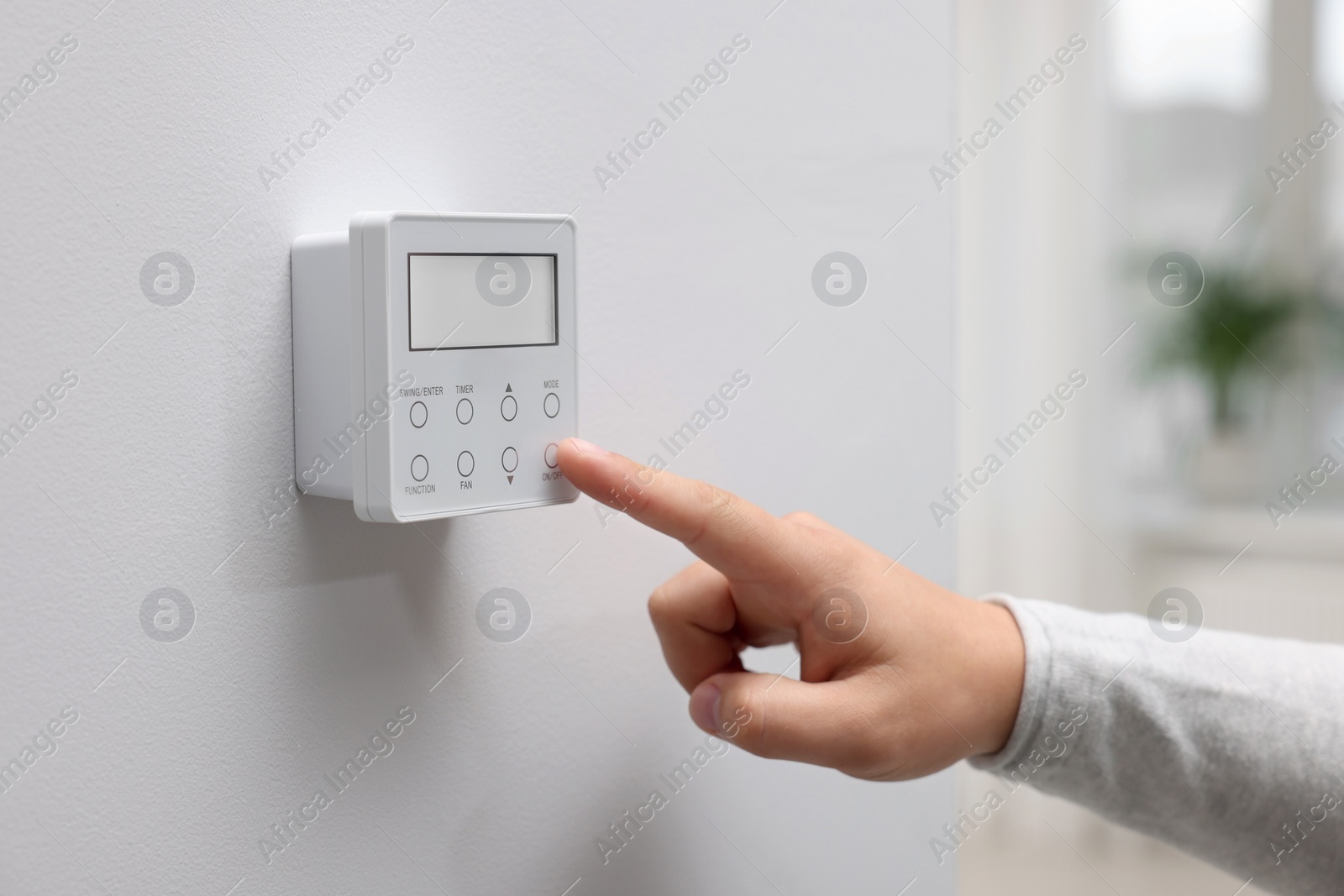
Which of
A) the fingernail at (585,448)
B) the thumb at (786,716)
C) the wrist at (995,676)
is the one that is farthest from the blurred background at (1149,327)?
the fingernail at (585,448)

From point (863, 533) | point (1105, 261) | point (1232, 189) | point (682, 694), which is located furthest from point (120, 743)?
point (1232, 189)

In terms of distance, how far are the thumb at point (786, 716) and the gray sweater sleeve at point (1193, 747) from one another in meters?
0.15

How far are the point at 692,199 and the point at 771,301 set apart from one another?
0.08m

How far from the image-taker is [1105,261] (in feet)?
7.28

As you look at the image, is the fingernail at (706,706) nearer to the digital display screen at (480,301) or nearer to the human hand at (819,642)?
the human hand at (819,642)

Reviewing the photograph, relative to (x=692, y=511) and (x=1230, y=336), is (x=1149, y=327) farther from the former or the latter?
(x=692, y=511)

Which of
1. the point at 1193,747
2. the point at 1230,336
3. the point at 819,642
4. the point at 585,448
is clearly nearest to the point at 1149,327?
the point at 1230,336

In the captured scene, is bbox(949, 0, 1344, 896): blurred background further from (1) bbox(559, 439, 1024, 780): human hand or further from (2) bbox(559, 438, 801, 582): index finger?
(2) bbox(559, 438, 801, 582): index finger

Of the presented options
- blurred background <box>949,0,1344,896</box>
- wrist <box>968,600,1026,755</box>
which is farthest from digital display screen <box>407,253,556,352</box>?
blurred background <box>949,0,1344,896</box>

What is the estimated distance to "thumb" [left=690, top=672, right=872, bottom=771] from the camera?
46cm

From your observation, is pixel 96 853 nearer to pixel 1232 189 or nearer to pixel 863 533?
pixel 863 533

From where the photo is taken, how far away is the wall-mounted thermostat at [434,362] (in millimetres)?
353

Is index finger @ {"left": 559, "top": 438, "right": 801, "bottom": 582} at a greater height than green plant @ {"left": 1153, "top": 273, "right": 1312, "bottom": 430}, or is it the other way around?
index finger @ {"left": 559, "top": 438, "right": 801, "bottom": 582}

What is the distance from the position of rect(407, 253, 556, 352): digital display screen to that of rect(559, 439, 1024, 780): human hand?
79mm
